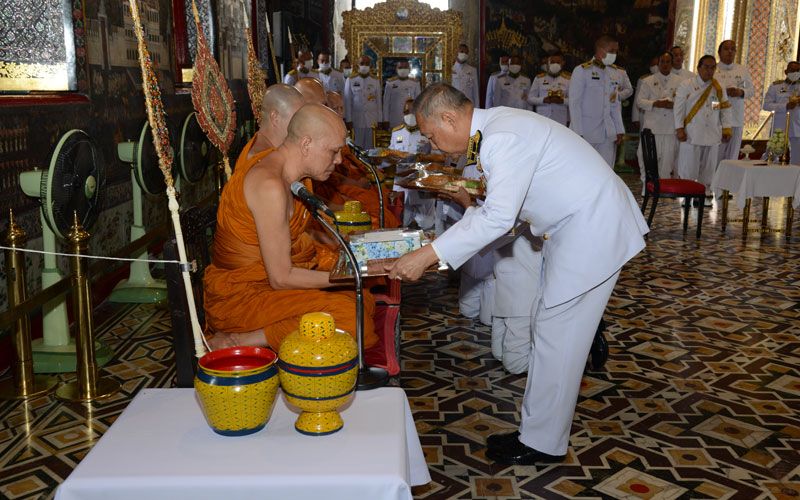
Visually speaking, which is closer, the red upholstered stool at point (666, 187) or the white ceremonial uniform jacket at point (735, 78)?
the red upholstered stool at point (666, 187)

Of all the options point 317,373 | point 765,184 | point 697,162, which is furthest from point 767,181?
point 317,373

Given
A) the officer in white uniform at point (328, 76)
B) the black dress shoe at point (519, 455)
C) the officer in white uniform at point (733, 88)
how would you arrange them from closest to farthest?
the black dress shoe at point (519, 455) < the officer in white uniform at point (733, 88) < the officer in white uniform at point (328, 76)

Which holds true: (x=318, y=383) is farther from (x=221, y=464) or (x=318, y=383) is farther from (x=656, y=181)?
(x=656, y=181)

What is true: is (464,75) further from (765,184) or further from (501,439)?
(501,439)

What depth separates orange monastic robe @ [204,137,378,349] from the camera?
2.96m

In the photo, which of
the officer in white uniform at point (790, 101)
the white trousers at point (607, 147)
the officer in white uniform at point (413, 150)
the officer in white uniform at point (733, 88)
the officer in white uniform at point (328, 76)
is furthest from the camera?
the officer in white uniform at point (328, 76)

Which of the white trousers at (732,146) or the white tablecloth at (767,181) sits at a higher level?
the white trousers at (732,146)

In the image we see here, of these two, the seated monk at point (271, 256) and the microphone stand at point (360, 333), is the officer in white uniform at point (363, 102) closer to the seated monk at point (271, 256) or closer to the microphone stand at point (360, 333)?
the seated monk at point (271, 256)

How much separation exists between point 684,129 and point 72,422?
9397 millimetres

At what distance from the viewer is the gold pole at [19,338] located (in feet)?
12.2

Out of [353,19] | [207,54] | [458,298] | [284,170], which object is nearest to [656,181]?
[458,298]

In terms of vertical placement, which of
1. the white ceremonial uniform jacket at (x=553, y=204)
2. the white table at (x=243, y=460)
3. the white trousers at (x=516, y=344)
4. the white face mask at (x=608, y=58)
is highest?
the white face mask at (x=608, y=58)

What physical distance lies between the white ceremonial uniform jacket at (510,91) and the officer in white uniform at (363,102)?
2833mm

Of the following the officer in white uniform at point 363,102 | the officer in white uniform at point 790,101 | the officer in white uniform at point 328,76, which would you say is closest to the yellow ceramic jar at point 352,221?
the officer in white uniform at point 790,101
